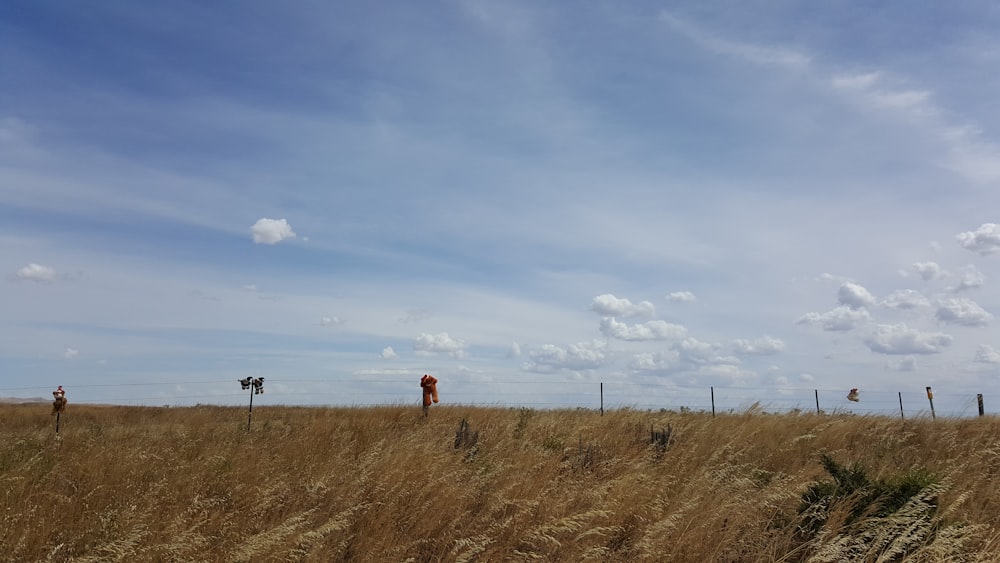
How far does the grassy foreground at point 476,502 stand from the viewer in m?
5.32

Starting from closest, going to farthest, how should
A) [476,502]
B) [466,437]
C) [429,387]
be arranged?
[476,502], [466,437], [429,387]

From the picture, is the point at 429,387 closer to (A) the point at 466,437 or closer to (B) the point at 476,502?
(A) the point at 466,437

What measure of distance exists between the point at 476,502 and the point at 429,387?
8.14 metres

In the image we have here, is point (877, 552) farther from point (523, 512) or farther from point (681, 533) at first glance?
point (523, 512)

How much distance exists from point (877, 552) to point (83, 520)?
746 cm

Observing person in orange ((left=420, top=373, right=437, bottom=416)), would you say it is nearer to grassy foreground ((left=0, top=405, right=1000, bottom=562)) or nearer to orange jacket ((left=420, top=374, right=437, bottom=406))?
orange jacket ((left=420, top=374, right=437, bottom=406))

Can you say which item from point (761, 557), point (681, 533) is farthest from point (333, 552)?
point (761, 557)

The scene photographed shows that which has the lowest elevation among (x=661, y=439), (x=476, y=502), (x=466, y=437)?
(x=476, y=502)

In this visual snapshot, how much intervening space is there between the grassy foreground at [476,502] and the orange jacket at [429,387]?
376cm

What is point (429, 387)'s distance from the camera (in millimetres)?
14656

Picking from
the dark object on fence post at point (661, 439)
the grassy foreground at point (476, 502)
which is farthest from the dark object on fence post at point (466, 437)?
the dark object on fence post at point (661, 439)

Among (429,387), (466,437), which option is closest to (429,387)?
(429,387)

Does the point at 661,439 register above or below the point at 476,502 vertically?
above

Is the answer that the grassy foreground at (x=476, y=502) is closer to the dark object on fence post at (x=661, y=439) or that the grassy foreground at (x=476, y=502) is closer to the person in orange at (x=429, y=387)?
the dark object on fence post at (x=661, y=439)
